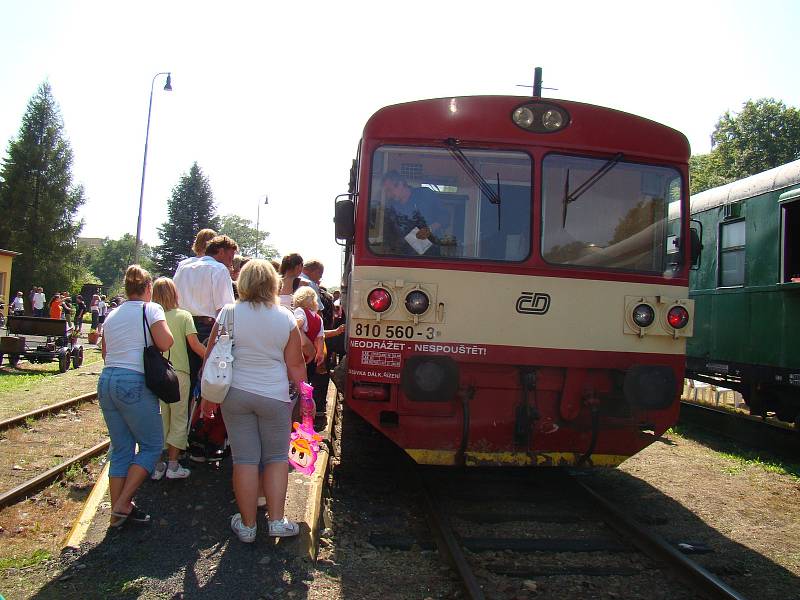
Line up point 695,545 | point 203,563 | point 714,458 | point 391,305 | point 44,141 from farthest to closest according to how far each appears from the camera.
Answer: point 44,141
point 714,458
point 391,305
point 695,545
point 203,563

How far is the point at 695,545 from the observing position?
5.20 metres

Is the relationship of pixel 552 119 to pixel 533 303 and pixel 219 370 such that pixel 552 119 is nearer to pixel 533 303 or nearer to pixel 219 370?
pixel 533 303

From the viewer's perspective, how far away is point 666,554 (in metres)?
4.83

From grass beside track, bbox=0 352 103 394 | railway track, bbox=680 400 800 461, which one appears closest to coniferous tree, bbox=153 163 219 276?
Result: grass beside track, bbox=0 352 103 394

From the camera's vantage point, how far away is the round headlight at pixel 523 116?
588 centimetres

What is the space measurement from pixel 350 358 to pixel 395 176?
1.47 meters

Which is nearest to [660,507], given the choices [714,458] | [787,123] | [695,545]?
[695,545]

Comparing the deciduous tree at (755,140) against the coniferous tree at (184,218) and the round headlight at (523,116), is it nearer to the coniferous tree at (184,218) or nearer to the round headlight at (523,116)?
the coniferous tree at (184,218)

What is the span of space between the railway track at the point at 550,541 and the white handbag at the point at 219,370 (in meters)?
1.77

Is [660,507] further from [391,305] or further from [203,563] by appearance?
[203,563]

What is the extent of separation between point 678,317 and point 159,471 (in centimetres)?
422

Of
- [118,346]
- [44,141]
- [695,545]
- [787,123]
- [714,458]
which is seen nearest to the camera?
[118,346]

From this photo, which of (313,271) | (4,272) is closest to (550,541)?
(313,271)

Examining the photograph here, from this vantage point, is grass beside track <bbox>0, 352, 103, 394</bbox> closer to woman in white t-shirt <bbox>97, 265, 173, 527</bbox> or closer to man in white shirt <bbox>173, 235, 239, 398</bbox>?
man in white shirt <bbox>173, 235, 239, 398</bbox>
